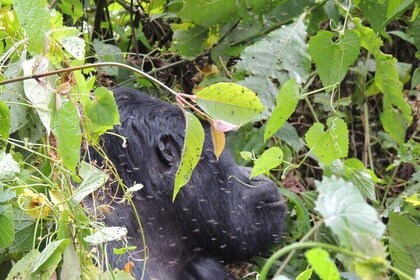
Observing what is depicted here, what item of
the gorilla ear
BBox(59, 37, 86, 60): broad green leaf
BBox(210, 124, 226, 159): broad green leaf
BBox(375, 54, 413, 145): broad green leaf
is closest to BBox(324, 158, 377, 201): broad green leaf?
BBox(375, 54, 413, 145): broad green leaf

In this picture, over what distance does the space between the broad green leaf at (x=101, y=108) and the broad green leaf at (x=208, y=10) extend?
2.58ft

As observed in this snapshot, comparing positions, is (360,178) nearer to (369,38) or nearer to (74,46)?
(369,38)

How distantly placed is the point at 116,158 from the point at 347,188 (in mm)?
1378

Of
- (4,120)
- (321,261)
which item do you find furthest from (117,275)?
(321,261)

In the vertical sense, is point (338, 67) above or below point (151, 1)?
above

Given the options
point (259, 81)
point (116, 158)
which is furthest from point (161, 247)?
point (259, 81)

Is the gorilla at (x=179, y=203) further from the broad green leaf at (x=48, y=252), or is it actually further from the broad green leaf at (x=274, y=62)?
the broad green leaf at (x=48, y=252)

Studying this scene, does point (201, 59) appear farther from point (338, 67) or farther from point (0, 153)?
point (0, 153)

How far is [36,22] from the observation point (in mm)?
1442

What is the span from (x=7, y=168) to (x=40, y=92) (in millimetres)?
127

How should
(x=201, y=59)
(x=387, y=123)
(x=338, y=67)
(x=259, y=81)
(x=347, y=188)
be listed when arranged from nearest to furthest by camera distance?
1. (x=347, y=188)
2. (x=338, y=67)
3. (x=259, y=81)
4. (x=387, y=123)
5. (x=201, y=59)

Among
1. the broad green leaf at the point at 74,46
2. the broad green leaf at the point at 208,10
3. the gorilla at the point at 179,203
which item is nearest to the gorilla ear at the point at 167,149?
the gorilla at the point at 179,203

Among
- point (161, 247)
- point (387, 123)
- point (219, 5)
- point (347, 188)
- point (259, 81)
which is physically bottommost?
point (161, 247)

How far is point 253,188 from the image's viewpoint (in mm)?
2316
